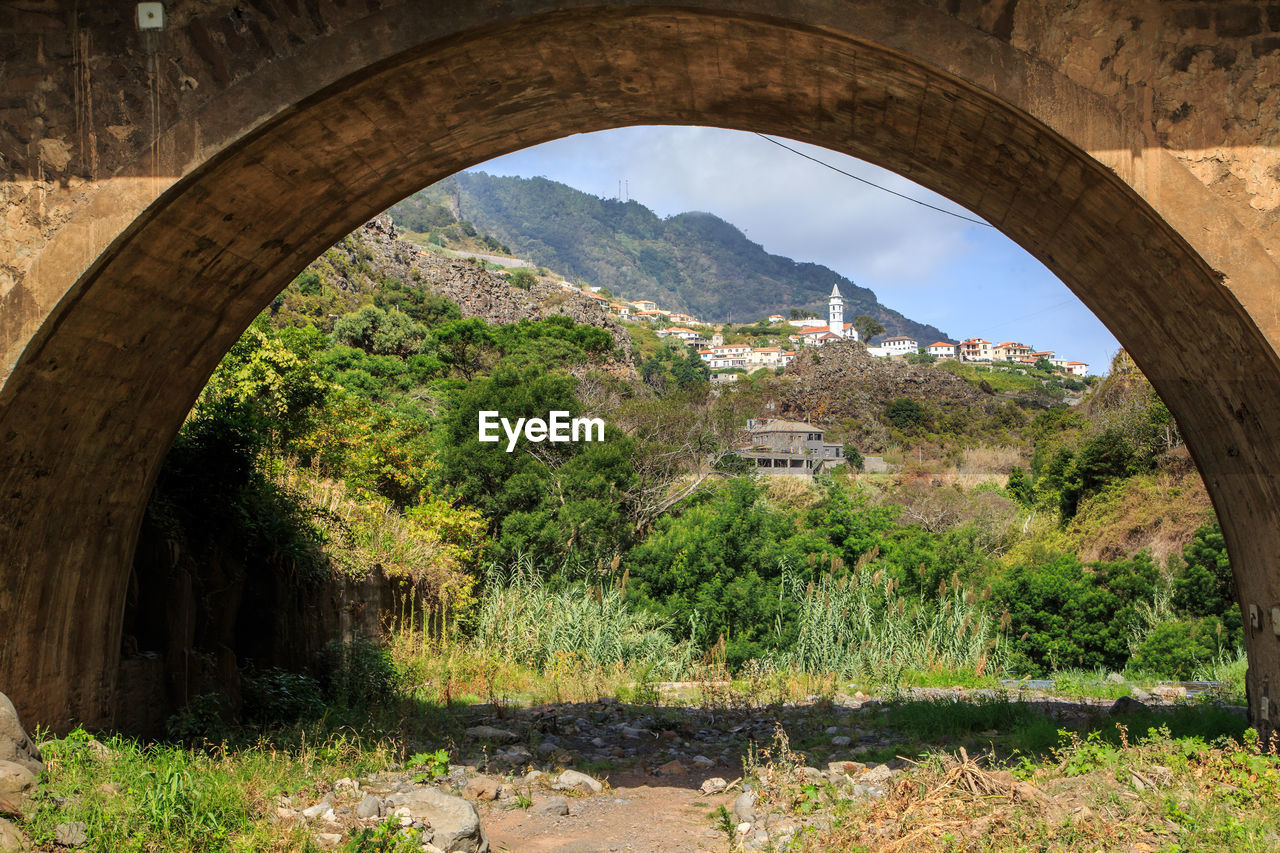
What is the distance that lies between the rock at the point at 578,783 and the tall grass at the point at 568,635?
453cm

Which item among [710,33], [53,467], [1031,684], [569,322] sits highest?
[569,322]

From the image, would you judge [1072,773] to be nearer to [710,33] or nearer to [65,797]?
[710,33]

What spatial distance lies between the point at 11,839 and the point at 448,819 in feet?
6.02

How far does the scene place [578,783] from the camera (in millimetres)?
6113

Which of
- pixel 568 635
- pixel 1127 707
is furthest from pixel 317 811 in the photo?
pixel 568 635

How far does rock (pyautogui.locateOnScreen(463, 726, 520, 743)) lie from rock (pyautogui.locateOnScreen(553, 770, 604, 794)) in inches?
47.6

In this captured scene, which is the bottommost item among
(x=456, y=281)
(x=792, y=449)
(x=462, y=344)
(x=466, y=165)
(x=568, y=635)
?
(x=568, y=635)

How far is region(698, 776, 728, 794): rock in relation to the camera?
5.96 meters

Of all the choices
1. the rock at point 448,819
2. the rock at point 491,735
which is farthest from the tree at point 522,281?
the rock at point 448,819

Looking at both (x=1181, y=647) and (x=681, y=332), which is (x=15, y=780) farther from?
(x=681, y=332)

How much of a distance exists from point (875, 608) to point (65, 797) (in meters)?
10.9

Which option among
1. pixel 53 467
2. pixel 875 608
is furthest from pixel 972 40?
pixel 875 608

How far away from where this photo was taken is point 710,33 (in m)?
4.21

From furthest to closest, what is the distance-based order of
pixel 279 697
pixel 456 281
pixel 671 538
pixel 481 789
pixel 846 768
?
1. pixel 456 281
2. pixel 671 538
3. pixel 279 697
4. pixel 846 768
5. pixel 481 789
